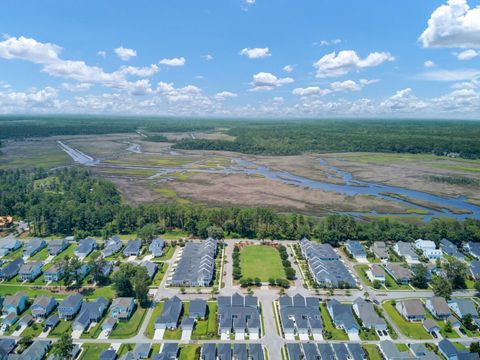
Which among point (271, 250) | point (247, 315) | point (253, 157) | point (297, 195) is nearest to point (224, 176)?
point (297, 195)

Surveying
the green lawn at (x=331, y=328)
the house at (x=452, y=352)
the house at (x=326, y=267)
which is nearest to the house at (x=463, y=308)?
the house at (x=452, y=352)

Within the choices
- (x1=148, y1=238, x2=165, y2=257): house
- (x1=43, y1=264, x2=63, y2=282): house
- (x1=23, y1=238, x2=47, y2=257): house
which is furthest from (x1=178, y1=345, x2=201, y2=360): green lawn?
(x1=23, y1=238, x2=47, y2=257): house

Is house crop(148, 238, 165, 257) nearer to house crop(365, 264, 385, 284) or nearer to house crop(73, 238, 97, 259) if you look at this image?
house crop(73, 238, 97, 259)

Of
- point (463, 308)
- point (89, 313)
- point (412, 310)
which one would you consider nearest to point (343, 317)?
point (412, 310)

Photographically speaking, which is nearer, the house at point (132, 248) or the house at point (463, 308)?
the house at point (463, 308)

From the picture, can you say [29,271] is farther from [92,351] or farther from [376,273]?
[376,273]

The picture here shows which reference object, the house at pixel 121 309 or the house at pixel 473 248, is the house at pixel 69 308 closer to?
the house at pixel 121 309
